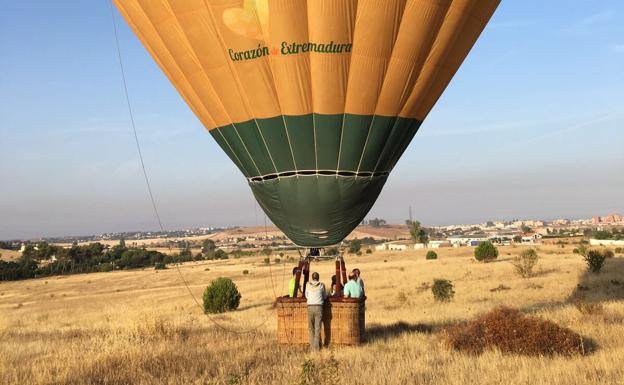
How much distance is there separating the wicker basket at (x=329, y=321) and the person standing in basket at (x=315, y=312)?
0.97 feet

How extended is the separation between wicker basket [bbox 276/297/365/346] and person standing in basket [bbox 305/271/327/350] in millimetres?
296

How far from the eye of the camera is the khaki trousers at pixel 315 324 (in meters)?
10.9

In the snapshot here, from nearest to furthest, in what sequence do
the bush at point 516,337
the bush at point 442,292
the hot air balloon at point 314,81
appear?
the bush at point 516,337 < the hot air balloon at point 314,81 < the bush at point 442,292

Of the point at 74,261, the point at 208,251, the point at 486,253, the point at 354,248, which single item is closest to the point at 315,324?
the point at 486,253

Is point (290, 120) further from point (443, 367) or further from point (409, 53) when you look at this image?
point (443, 367)

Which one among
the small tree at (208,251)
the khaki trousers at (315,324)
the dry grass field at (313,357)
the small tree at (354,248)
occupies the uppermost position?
the small tree at (208,251)

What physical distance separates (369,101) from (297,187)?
2.31 metres

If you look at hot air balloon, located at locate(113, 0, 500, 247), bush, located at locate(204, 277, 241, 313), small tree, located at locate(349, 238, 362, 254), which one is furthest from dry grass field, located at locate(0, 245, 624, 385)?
small tree, located at locate(349, 238, 362, 254)

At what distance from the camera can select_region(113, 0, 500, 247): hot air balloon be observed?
10.4 m

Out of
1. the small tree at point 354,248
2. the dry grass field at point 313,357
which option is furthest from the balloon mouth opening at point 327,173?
the small tree at point 354,248

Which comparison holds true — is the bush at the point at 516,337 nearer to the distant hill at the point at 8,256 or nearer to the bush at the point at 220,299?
the bush at the point at 220,299

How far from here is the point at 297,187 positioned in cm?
1119

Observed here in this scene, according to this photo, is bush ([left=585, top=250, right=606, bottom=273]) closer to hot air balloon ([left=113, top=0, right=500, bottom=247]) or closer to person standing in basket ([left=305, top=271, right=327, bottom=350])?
hot air balloon ([left=113, top=0, right=500, bottom=247])

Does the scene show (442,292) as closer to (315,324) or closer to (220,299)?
(220,299)
